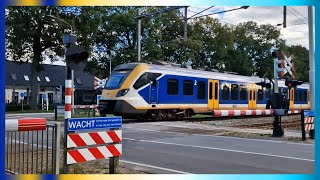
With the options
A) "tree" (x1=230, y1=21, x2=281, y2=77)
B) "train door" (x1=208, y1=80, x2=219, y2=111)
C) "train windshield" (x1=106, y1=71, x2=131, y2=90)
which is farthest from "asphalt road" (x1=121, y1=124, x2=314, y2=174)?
→ "tree" (x1=230, y1=21, x2=281, y2=77)

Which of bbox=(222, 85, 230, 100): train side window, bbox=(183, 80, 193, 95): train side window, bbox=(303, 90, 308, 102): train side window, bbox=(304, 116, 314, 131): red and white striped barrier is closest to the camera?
bbox=(304, 116, 314, 131): red and white striped barrier

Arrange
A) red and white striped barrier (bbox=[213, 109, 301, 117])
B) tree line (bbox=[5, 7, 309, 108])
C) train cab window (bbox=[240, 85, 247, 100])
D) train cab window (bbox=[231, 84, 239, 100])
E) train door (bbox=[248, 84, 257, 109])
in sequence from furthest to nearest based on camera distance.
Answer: train door (bbox=[248, 84, 257, 109]) → train cab window (bbox=[240, 85, 247, 100]) → train cab window (bbox=[231, 84, 239, 100]) → red and white striped barrier (bbox=[213, 109, 301, 117]) → tree line (bbox=[5, 7, 309, 108])

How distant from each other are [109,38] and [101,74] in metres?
7.43

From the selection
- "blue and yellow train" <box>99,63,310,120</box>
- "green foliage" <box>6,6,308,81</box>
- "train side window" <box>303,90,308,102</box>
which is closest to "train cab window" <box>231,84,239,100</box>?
"blue and yellow train" <box>99,63,310,120</box>

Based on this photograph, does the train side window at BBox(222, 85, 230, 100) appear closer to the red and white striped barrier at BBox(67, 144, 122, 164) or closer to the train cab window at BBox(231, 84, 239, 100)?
the train cab window at BBox(231, 84, 239, 100)

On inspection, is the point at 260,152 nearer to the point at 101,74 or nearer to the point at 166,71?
the point at 166,71

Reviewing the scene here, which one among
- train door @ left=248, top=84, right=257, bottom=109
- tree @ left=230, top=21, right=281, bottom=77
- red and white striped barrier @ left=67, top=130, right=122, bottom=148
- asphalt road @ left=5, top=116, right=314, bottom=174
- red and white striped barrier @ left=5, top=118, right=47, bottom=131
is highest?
tree @ left=230, top=21, right=281, bottom=77

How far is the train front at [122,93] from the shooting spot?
1820 centimetres

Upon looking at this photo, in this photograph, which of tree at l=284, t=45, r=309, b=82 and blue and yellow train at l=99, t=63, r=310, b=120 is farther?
blue and yellow train at l=99, t=63, r=310, b=120

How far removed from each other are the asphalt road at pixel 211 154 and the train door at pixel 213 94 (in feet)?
26.7

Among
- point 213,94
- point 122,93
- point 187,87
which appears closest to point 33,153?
point 122,93

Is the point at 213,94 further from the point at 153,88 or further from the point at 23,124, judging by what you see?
the point at 23,124

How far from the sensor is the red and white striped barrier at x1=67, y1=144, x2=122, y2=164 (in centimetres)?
629

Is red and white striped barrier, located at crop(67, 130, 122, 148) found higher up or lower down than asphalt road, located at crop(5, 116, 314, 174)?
higher up
